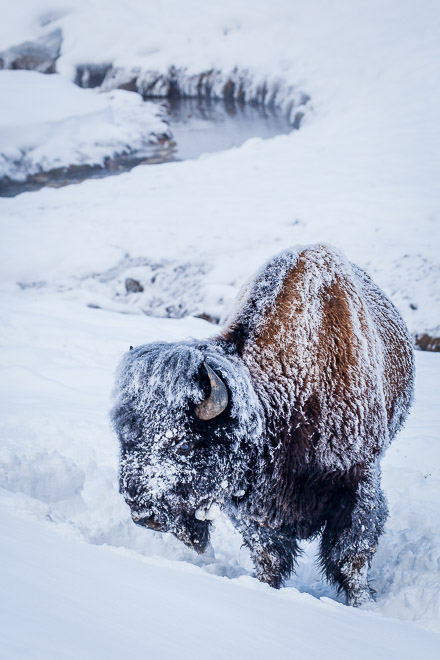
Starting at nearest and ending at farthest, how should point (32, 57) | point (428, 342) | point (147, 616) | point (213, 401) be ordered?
1. point (147, 616)
2. point (213, 401)
3. point (428, 342)
4. point (32, 57)

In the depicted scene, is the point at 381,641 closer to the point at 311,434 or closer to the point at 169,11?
the point at 311,434

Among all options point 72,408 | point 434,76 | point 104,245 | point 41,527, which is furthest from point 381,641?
point 434,76

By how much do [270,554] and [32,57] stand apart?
21.6 metres

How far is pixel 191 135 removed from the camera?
1473 centimetres

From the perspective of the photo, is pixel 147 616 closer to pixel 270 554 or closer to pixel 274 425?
pixel 274 425

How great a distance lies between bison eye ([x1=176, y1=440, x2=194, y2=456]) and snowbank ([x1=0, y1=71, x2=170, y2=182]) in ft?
36.8

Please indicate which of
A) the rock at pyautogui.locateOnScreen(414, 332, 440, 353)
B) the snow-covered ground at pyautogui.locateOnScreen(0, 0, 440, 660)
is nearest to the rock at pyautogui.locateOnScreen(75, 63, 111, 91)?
the snow-covered ground at pyautogui.locateOnScreen(0, 0, 440, 660)

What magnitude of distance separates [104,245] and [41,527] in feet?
21.9

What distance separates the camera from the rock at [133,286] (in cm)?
726

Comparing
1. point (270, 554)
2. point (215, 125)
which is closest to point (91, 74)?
point (215, 125)

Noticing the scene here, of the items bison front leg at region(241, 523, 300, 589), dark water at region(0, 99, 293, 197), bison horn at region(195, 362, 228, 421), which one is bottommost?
dark water at region(0, 99, 293, 197)

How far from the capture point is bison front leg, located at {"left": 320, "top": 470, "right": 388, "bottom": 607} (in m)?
2.32

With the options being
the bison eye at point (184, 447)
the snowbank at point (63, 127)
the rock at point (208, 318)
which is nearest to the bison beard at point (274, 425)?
the bison eye at point (184, 447)

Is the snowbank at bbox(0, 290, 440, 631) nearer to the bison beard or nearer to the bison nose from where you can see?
the bison nose
